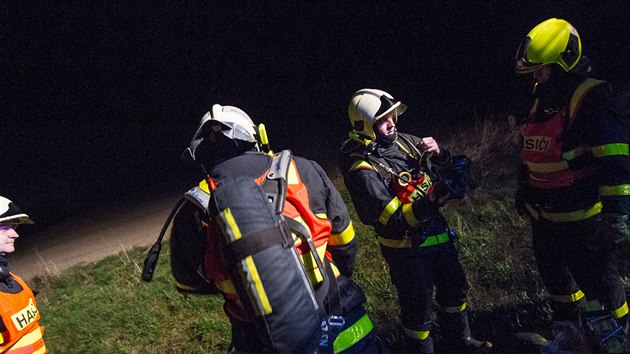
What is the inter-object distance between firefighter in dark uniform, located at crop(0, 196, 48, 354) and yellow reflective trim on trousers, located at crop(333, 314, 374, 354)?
2314 mm

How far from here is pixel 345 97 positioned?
14977 millimetres

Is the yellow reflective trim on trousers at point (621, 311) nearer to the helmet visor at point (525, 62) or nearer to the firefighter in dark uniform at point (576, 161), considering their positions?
the firefighter in dark uniform at point (576, 161)

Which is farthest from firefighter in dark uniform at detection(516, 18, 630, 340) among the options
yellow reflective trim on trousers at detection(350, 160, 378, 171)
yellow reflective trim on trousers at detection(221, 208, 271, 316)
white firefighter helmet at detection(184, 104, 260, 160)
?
yellow reflective trim on trousers at detection(221, 208, 271, 316)

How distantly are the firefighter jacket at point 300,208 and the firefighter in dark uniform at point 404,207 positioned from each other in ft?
2.21

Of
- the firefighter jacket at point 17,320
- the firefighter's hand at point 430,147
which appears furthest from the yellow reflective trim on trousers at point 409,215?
the firefighter jacket at point 17,320

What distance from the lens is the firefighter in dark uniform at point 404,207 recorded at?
12.8 ft

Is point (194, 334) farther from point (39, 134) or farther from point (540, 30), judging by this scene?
point (39, 134)

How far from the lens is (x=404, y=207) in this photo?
3775 mm

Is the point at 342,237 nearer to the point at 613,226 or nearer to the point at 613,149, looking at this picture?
the point at 613,226

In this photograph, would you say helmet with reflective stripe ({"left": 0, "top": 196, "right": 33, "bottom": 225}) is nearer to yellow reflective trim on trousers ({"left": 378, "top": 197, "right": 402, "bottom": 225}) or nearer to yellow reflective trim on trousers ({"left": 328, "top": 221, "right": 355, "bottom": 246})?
yellow reflective trim on trousers ({"left": 328, "top": 221, "right": 355, "bottom": 246})

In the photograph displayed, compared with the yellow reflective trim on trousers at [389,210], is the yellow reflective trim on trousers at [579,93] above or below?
above

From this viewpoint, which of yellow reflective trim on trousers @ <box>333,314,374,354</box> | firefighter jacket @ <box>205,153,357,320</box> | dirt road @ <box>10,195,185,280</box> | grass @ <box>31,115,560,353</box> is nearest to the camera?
firefighter jacket @ <box>205,153,357,320</box>

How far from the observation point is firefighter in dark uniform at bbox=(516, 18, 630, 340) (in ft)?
11.3

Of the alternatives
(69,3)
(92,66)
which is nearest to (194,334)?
(92,66)
